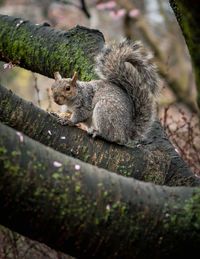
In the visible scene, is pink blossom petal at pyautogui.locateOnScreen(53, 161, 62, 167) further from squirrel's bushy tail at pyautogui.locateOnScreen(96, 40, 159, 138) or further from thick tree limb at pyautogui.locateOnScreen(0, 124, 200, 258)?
squirrel's bushy tail at pyautogui.locateOnScreen(96, 40, 159, 138)

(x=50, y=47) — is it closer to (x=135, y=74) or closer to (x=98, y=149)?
(x=135, y=74)

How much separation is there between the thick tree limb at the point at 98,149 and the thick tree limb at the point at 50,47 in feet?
2.84

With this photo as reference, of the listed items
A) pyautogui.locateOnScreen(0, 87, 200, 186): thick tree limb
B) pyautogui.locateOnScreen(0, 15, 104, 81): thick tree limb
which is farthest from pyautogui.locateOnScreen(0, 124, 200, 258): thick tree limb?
pyautogui.locateOnScreen(0, 15, 104, 81): thick tree limb

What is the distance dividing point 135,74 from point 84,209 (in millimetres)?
1355

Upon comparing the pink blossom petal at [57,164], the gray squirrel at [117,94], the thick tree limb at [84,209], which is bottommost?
the gray squirrel at [117,94]

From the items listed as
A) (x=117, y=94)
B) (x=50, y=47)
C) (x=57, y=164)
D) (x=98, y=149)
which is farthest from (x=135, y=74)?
(x=57, y=164)

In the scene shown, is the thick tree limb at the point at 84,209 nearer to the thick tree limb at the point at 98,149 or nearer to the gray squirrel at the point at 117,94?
the thick tree limb at the point at 98,149

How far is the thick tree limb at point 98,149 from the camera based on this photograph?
6.22 feet

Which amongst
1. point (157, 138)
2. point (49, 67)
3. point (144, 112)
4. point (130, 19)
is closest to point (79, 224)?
point (157, 138)

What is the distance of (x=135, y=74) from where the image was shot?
243 centimetres

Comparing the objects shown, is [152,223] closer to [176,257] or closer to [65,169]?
[176,257]

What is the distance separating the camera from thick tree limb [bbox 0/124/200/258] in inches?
49.2

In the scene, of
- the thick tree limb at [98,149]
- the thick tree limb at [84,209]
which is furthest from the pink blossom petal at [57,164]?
the thick tree limb at [98,149]

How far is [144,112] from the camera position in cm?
252
